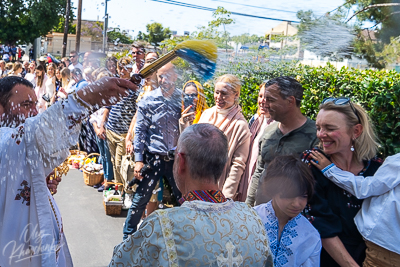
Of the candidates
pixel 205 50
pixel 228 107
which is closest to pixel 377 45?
pixel 228 107

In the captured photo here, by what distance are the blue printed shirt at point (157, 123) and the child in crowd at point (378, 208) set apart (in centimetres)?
229

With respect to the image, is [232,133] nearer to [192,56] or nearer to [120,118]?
[192,56]

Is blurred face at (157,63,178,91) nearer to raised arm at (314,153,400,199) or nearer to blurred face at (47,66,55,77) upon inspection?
raised arm at (314,153,400,199)

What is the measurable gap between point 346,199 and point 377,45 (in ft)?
5.35

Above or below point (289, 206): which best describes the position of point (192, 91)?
above

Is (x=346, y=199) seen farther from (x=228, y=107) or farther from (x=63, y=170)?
(x=63, y=170)

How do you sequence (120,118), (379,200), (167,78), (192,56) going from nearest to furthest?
(192,56), (379,200), (167,78), (120,118)

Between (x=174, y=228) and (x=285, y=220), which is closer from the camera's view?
(x=174, y=228)

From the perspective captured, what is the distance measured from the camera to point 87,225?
5.21 meters

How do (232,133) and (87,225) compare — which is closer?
(232,133)

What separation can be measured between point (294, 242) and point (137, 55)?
1.65 meters

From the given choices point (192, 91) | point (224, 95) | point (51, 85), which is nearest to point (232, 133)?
point (224, 95)

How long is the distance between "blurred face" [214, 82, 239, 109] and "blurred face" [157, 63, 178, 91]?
1.40 feet

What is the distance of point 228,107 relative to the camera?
3.92 metres
